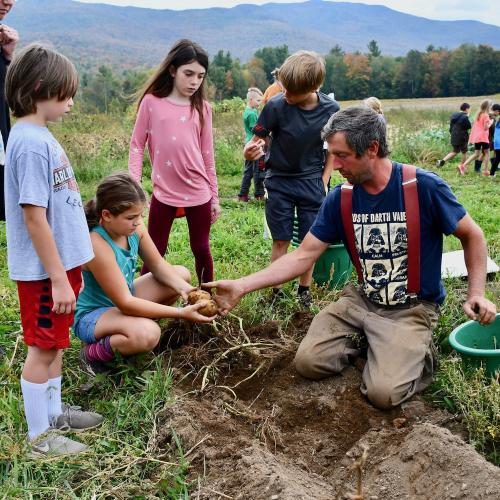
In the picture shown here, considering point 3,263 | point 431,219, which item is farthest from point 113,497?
point 3,263

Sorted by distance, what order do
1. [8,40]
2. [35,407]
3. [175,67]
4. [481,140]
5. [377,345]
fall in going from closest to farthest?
[35,407], [377,345], [8,40], [175,67], [481,140]

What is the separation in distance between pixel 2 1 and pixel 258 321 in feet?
8.03

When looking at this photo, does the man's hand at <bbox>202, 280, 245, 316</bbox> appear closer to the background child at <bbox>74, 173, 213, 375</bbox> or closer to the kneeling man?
the kneeling man

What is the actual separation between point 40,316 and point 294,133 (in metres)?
2.12

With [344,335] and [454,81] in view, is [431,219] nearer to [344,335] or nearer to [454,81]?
[344,335]

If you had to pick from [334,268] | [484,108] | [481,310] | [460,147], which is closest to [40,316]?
[481,310]

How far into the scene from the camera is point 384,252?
9.88 feet

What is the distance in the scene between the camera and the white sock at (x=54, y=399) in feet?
8.79

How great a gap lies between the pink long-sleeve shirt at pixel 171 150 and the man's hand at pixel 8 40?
2.69 feet

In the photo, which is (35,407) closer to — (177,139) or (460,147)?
(177,139)

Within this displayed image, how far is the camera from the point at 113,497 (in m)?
2.32

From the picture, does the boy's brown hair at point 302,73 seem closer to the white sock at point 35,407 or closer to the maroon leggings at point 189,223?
the maroon leggings at point 189,223

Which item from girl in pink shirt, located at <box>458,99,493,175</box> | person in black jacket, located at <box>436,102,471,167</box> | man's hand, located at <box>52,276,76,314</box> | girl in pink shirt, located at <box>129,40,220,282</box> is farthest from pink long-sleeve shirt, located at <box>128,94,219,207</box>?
person in black jacket, located at <box>436,102,471,167</box>

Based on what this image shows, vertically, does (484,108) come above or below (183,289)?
above
